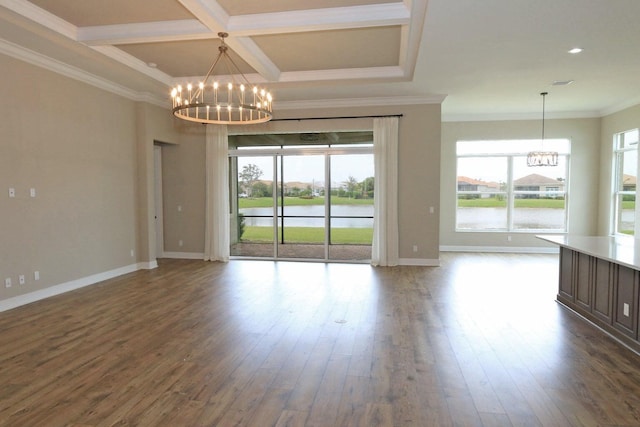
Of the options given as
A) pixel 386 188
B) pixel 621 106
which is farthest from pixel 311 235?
pixel 621 106

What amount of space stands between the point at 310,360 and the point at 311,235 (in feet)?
16.1

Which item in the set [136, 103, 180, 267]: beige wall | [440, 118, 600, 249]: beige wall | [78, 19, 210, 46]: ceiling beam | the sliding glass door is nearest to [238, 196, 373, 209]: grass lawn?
the sliding glass door

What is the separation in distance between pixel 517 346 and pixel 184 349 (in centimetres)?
309

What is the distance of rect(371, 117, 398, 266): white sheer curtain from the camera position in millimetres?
7188

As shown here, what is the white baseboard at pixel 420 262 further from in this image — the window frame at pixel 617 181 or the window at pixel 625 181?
the window frame at pixel 617 181

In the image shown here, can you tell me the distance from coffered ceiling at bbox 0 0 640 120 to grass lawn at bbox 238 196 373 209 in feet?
6.65

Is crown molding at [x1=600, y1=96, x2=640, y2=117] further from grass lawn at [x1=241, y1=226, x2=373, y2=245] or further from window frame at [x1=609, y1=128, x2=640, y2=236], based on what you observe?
grass lawn at [x1=241, y1=226, x2=373, y2=245]

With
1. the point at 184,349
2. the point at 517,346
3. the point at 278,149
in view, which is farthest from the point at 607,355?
the point at 278,149

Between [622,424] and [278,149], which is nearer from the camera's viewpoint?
[622,424]

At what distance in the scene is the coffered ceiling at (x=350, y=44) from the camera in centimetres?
385

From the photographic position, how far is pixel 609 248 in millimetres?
4117

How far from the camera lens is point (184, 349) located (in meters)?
3.48

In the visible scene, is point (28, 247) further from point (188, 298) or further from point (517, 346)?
point (517, 346)

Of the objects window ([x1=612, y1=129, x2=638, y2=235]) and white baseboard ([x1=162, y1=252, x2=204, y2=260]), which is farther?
white baseboard ([x1=162, y1=252, x2=204, y2=260])
